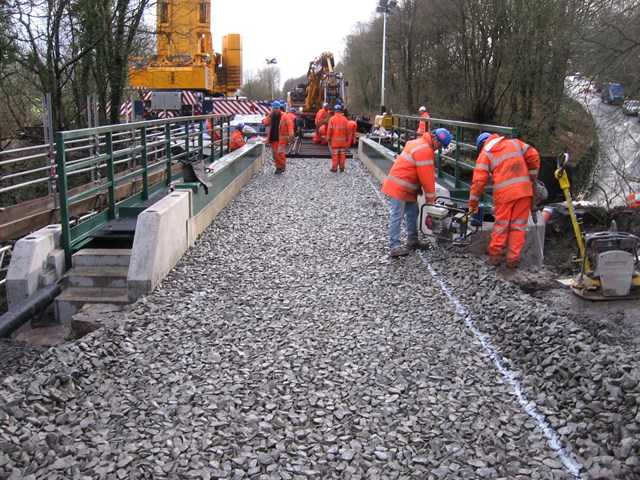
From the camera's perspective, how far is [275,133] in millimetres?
14984

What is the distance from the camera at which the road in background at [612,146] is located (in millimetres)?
15266

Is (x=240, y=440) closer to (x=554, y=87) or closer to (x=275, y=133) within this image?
(x=275, y=133)

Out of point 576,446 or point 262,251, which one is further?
point 262,251

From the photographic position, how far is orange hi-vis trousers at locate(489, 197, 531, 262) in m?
6.80

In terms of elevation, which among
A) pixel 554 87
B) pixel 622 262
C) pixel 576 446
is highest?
pixel 554 87

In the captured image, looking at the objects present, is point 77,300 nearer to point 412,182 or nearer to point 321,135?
point 412,182

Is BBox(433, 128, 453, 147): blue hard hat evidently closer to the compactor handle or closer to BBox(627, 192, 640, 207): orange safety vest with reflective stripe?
the compactor handle

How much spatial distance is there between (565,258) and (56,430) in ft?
35.2

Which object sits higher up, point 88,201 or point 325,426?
point 88,201

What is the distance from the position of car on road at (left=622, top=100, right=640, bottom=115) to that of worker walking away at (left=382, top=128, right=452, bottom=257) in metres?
9.21

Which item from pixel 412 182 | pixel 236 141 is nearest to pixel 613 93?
pixel 236 141

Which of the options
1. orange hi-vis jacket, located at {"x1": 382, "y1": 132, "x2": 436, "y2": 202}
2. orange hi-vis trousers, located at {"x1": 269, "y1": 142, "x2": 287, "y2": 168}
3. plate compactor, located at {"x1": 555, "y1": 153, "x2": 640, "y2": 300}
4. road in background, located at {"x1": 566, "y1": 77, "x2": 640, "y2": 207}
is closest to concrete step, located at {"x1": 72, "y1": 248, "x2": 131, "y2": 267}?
orange hi-vis jacket, located at {"x1": 382, "y1": 132, "x2": 436, "y2": 202}

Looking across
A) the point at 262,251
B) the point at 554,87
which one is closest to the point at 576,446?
the point at 262,251

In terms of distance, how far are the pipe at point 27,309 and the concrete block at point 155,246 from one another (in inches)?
33.9
